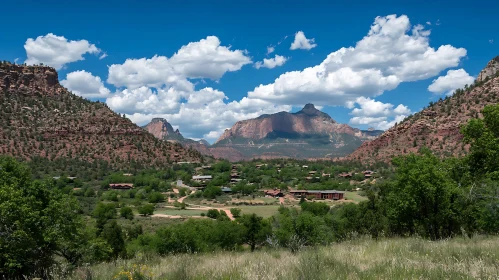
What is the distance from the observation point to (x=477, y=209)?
18828 mm

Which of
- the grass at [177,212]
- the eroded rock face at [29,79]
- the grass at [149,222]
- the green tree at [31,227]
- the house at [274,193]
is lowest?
the grass at [177,212]

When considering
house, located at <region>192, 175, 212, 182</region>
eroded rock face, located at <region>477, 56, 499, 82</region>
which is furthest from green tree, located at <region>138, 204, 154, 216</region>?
eroded rock face, located at <region>477, 56, 499, 82</region>

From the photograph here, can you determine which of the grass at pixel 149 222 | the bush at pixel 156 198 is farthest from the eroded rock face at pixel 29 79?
the grass at pixel 149 222

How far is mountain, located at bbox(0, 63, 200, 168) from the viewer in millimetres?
97719

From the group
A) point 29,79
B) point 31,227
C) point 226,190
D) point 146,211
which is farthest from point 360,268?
point 29,79

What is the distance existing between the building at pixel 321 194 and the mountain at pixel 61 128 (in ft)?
160

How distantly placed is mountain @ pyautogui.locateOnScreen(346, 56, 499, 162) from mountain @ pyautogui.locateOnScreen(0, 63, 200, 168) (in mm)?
68358

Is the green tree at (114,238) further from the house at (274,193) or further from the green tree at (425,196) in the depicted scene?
the house at (274,193)

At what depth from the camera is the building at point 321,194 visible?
81231 mm

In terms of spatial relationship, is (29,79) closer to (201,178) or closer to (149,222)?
(201,178)

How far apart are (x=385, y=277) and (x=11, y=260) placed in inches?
472

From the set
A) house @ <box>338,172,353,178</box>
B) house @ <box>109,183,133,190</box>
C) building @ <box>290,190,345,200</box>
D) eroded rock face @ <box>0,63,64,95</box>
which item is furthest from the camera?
eroded rock face @ <box>0,63,64,95</box>

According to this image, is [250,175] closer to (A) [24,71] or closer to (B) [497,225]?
(A) [24,71]

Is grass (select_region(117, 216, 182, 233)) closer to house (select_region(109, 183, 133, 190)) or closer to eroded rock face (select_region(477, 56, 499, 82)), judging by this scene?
house (select_region(109, 183, 133, 190))
